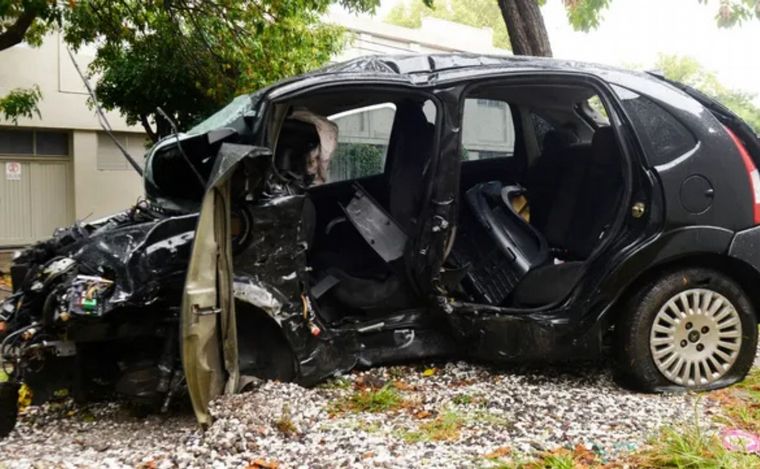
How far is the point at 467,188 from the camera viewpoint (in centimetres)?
483

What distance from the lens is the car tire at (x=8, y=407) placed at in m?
3.19

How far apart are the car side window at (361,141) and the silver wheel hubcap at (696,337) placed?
2.04m

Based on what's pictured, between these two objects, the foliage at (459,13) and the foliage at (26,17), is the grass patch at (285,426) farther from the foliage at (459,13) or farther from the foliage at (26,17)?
the foliage at (459,13)

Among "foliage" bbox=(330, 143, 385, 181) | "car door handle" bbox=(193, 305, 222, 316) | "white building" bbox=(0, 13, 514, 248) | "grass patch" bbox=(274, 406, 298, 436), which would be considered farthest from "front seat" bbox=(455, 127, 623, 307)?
"white building" bbox=(0, 13, 514, 248)

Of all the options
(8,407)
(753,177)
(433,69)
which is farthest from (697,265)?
(8,407)

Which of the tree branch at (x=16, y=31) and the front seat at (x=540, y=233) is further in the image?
the tree branch at (x=16, y=31)

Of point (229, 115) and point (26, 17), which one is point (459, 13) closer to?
point (26, 17)

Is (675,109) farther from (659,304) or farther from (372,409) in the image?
(372,409)

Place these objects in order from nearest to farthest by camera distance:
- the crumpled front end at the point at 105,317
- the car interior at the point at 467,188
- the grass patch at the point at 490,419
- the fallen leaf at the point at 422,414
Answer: the crumpled front end at the point at 105,317 → the grass patch at the point at 490,419 → the fallen leaf at the point at 422,414 → the car interior at the point at 467,188

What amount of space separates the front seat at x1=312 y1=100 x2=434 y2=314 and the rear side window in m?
1.18

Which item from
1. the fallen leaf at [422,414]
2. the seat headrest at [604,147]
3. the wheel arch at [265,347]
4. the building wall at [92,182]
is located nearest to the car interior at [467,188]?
the seat headrest at [604,147]

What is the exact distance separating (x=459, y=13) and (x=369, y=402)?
4053cm

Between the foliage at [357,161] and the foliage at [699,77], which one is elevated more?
the foliage at [699,77]

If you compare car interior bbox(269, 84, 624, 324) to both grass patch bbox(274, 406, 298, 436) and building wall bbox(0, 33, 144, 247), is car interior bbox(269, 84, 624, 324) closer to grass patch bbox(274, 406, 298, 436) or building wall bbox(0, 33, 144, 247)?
grass patch bbox(274, 406, 298, 436)
